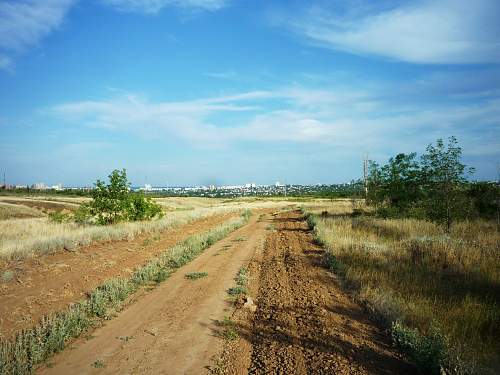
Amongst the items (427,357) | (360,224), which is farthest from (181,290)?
(360,224)

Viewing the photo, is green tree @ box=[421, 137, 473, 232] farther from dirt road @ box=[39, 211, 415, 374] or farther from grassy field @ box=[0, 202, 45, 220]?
grassy field @ box=[0, 202, 45, 220]

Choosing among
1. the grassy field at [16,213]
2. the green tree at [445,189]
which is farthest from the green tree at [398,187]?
the grassy field at [16,213]

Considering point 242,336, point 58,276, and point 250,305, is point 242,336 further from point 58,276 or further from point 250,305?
point 58,276

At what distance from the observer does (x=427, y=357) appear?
525cm

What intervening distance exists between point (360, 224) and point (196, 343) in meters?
20.0

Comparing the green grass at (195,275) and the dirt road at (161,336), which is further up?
the green grass at (195,275)

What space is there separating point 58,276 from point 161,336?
21.7 ft

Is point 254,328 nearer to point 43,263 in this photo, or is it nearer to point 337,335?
point 337,335

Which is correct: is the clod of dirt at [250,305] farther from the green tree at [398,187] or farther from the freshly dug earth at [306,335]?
the green tree at [398,187]

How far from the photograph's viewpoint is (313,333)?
6742 millimetres

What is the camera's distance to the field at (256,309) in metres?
5.71

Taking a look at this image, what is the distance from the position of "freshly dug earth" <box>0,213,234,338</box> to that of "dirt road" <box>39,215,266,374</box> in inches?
74.2

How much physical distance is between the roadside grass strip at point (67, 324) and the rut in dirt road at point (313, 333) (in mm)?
3433

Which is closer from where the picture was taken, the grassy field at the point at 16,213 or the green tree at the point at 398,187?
the green tree at the point at 398,187
